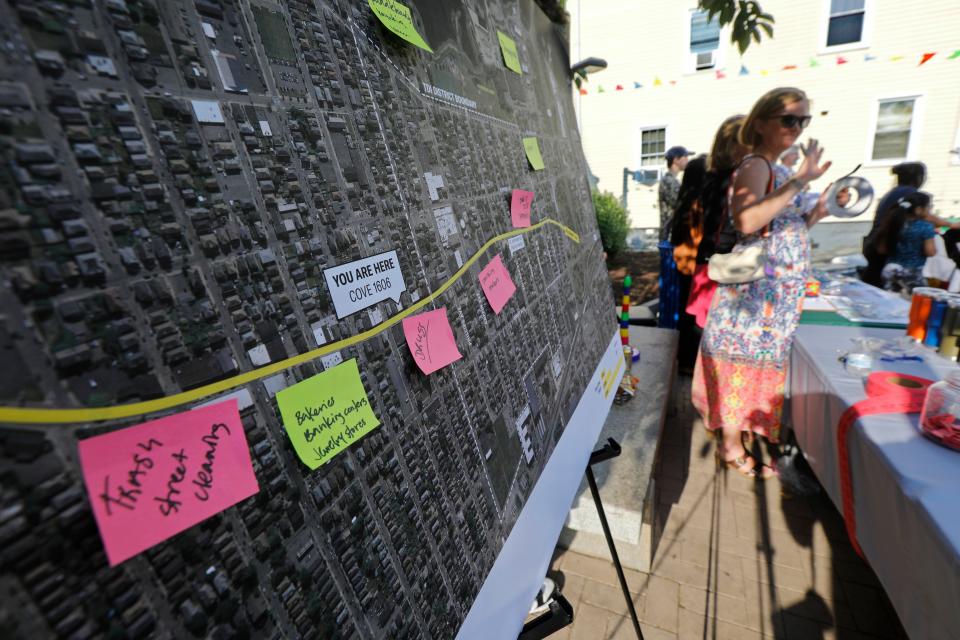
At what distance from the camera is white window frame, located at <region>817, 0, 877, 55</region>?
7.45 metres

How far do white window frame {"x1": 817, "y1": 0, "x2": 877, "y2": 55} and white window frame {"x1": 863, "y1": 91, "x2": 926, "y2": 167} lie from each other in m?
0.99

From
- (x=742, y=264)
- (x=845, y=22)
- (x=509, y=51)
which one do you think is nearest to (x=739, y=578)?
(x=742, y=264)

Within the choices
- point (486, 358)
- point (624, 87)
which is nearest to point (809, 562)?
point (486, 358)

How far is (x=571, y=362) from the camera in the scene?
1077 millimetres

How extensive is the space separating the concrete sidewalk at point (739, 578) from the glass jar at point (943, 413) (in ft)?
3.34

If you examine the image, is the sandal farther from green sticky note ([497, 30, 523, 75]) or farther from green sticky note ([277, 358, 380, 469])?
green sticky note ([277, 358, 380, 469])

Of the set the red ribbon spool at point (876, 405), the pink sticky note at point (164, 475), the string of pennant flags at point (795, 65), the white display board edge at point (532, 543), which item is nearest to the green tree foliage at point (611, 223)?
the string of pennant flags at point (795, 65)

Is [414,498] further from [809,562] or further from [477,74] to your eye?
[809,562]

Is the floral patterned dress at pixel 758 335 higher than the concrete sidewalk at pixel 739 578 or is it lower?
higher

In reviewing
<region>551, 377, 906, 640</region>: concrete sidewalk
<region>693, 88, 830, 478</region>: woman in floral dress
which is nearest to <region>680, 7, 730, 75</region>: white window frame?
<region>693, 88, 830, 478</region>: woman in floral dress

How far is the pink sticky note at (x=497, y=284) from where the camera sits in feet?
2.35

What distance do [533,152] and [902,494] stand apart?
1402 mm

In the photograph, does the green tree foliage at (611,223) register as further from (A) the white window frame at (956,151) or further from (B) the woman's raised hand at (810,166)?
(B) the woman's raised hand at (810,166)

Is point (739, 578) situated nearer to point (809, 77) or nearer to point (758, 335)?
point (758, 335)
